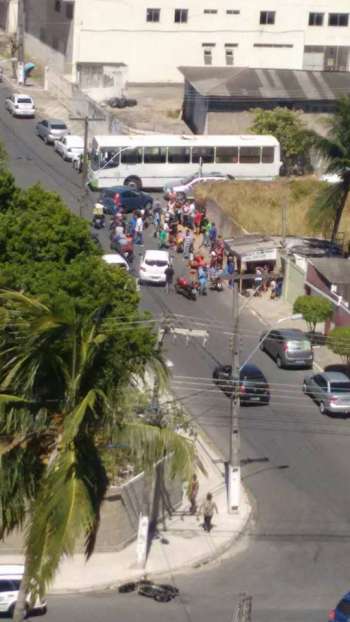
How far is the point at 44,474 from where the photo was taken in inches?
842

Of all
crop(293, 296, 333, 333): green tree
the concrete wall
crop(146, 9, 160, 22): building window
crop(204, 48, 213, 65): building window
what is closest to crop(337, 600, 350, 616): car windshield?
crop(293, 296, 333, 333): green tree

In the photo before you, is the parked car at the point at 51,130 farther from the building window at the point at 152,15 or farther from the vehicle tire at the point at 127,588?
the vehicle tire at the point at 127,588

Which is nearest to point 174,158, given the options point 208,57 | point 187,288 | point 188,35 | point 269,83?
point 269,83

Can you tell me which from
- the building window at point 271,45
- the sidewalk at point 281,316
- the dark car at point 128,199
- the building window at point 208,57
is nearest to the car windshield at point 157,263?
the sidewalk at point 281,316

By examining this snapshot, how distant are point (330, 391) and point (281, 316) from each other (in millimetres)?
9007

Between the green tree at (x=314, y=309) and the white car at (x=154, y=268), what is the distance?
6.21 metres

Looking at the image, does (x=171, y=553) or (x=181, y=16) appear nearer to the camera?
(x=171, y=553)

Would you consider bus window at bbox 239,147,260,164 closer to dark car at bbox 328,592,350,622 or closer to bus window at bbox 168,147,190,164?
bus window at bbox 168,147,190,164

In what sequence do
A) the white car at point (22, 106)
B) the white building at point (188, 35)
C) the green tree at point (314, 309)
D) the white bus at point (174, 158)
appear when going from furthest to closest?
the white building at point (188, 35) → the white car at point (22, 106) → the white bus at point (174, 158) → the green tree at point (314, 309)

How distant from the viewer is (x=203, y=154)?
69812mm

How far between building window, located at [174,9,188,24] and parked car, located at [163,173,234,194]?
17707 millimetres

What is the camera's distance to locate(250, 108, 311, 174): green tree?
244 ft

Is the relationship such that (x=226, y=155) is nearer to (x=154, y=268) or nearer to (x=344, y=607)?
(x=154, y=268)

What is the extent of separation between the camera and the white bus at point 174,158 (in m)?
67.4
